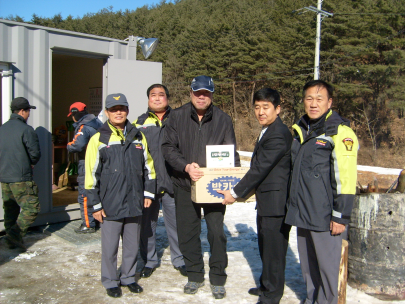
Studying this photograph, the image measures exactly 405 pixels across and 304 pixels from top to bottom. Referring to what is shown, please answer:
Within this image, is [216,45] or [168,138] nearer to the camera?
[168,138]

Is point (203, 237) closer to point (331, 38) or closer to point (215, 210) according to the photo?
point (215, 210)

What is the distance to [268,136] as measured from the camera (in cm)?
321

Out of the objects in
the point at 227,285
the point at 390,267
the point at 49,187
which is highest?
the point at 49,187

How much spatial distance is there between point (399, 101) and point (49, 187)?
2469cm

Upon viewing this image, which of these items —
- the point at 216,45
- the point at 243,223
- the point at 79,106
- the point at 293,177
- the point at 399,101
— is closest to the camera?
the point at 293,177

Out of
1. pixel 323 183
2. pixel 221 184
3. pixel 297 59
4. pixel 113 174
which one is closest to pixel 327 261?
pixel 323 183

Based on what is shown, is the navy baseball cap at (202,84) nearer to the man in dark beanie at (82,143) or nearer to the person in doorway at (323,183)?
the person in doorway at (323,183)

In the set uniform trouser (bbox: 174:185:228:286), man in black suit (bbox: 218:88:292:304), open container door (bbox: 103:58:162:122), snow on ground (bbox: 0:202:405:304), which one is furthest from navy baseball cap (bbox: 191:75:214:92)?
open container door (bbox: 103:58:162:122)

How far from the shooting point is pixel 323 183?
2953mm

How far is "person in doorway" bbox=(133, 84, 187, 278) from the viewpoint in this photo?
4121 millimetres

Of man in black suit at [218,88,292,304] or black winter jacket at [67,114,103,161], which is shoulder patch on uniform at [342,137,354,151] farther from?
black winter jacket at [67,114,103,161]

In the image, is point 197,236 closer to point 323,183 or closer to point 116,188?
point 116,188

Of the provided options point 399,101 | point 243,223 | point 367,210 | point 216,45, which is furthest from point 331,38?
point 367,210

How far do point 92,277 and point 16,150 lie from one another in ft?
6.07
